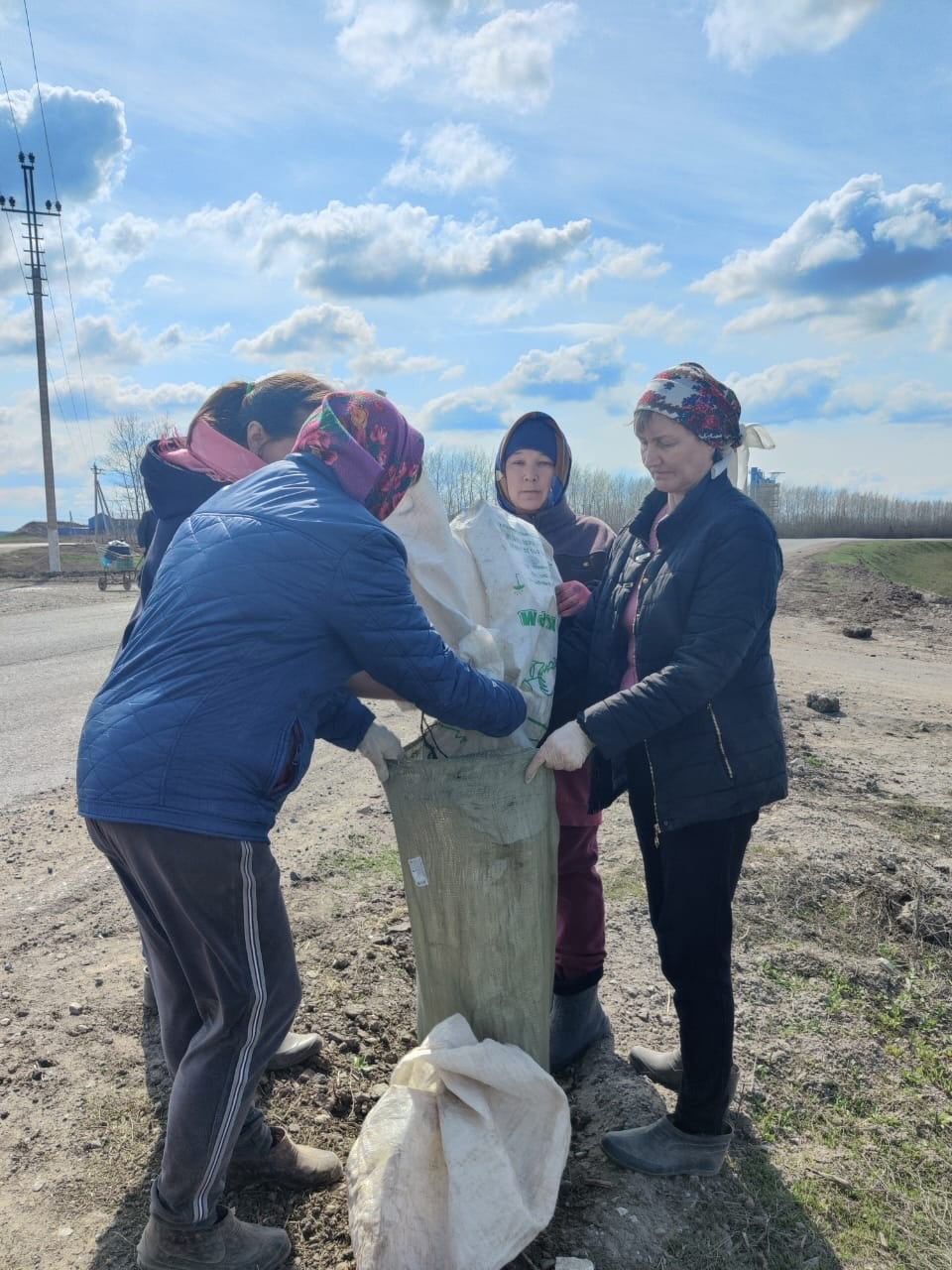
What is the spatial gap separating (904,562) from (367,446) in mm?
29473

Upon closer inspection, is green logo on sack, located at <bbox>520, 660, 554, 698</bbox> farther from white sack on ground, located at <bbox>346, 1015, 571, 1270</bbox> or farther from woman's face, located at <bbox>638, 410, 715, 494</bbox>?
white sack on ground, located at <bbox>346, 1015, 571, 1270</bbox>

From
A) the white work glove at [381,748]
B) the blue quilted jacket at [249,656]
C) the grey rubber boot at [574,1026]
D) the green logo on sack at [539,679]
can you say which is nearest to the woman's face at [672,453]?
the green logo on sack at [539,679]

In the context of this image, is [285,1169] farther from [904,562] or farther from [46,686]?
[904,562]

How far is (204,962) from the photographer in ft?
5.93

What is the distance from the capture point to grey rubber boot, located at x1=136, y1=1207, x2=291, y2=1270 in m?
1.90

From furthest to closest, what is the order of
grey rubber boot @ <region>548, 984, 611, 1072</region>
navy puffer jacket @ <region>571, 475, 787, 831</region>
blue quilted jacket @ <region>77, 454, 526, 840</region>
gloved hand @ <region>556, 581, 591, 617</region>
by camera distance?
grey rubber boot @ <region>548, 984, 611, 1072</region>, gloved hand @ <region>556, 581, 591, 617</region>, navy puffer jacket @ <region>571, 475, 787, 831</region>, blue quilted jacket @ <region>77, 454, 526, 840</region>

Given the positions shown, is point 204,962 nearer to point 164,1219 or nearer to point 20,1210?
point 164,1219

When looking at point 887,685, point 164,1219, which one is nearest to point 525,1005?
point 164,1219

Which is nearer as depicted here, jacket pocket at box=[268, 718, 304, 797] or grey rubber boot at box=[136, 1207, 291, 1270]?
jacket pocket at box=[268, 718, 304, 797]

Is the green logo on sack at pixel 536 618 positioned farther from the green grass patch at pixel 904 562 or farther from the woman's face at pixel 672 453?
the green grass patch at pixel 904 562

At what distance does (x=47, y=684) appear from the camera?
8500 millimetres

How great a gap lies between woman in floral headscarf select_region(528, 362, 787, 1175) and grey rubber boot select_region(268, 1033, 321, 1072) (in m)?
0.95

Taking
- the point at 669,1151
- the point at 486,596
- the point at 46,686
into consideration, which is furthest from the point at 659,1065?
the point at 46,686

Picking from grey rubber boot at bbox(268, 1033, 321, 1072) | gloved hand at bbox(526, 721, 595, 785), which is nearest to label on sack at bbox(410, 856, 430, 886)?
gloved hand at bbox(526, 721, 595, 785)
